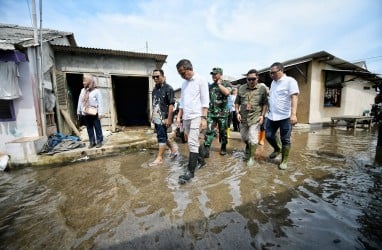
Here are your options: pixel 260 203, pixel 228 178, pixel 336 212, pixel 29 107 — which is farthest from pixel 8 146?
pixel 336 212

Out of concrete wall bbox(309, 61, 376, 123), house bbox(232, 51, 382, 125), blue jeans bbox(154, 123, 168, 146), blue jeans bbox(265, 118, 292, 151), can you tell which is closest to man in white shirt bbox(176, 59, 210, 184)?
blue jeans bbox(154, 123, 168, 146)

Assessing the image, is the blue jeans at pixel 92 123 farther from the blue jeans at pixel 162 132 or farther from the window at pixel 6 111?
the blue jeans at pixel 162 132

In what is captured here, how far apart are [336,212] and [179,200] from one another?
5.70 feet

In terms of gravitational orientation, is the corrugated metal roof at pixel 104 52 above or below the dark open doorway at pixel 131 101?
above

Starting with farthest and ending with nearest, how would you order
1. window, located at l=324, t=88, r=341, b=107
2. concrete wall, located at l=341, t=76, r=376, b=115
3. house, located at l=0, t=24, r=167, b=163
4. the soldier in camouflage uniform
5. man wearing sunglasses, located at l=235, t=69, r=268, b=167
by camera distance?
1. concrete wall, located at l=341, t=76, r=376, b=115
2. window, located at l=324, t=88, r=341, b=107
3. house, located at l=0, t=24, r=167, b=163
4. the soldier in camouflage uniform
5. man wearing sunglasses, located at l=235, t=69, r=268, b=167

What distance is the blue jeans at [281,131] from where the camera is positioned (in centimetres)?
334

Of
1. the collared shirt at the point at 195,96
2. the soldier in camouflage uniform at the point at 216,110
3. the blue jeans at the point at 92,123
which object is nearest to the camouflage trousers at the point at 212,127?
the soldier in camouflage uniform at the point at 216,110

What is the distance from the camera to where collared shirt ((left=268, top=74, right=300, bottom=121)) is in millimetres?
3217

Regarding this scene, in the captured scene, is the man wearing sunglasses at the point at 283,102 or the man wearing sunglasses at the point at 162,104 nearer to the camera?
the man wearing sunglasses at the point at 283,102

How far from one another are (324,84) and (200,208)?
1108cm

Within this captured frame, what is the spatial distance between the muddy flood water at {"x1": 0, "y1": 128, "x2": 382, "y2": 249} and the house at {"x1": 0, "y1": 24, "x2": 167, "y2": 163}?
5.91ft

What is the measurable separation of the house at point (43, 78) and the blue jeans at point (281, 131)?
205 inches

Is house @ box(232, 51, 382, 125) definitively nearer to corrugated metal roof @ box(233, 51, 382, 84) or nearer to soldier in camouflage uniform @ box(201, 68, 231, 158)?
corrugated metal roof @ box(233, 51, 382, 84)

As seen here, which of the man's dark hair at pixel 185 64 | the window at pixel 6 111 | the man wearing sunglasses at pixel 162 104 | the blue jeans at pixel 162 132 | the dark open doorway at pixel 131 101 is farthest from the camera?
the dark open doorway at pixel 131 101
